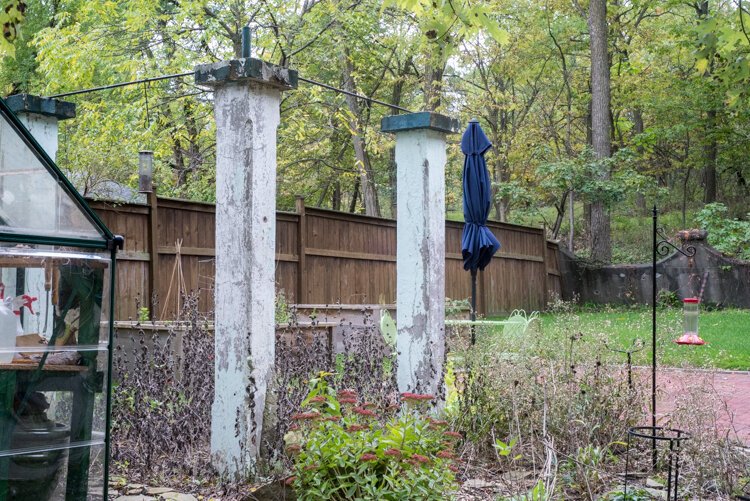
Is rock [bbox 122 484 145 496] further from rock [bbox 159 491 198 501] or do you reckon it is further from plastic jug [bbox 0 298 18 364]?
plastic jug [bbox 0 298 18 364]

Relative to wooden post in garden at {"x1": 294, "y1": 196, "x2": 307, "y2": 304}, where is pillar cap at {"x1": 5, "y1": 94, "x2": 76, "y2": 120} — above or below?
above

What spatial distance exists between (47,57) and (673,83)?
14646 mm

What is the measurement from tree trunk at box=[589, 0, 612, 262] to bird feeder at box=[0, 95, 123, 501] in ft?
55.5

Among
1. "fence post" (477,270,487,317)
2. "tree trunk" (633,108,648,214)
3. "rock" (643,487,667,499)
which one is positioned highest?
"tree trunk" (633,108,648,214)

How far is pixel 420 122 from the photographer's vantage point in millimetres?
5234

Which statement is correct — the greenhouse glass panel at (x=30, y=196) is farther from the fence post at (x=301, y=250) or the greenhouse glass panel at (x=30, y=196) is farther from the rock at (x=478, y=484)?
the fence post at (x=301, y=250)

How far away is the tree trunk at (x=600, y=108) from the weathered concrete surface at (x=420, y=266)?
46.2ft

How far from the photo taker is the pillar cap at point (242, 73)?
13.8ft

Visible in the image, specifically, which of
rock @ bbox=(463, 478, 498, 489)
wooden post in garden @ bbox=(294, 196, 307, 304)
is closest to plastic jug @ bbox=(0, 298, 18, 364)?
rock @ bbox=(463, 478, 498, 489)

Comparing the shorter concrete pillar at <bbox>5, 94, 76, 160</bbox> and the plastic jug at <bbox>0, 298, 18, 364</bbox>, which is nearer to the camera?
the plastic jug at <bbox>0, 298, 18, 364</bbox>

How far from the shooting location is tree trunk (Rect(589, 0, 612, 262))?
61.1 ft

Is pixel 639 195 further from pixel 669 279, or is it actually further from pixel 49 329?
pixel 49 329

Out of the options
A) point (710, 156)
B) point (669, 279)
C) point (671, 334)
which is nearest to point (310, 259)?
point (671, 334)

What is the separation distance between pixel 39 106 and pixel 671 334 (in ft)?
15.9
